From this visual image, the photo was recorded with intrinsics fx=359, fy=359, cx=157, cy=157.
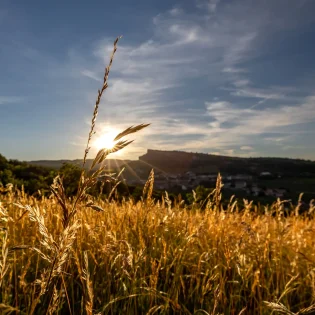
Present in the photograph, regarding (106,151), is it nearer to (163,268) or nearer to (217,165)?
(163,268)

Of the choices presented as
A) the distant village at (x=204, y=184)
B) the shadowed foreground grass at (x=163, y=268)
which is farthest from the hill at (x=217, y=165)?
the shadowed foreground grass at (x=163, y=268)

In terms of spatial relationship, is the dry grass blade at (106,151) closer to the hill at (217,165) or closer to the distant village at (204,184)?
the distant village at (204,184)

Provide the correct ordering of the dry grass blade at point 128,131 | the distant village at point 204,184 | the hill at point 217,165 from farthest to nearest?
the hill at point 217,165 → the distant village at point 204,184 → the dry grass blade at point 128,131

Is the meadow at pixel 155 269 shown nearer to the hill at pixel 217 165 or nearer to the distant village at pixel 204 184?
the distant village at pixel 204 184

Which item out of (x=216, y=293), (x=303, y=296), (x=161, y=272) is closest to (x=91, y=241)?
(x=161, y=272)

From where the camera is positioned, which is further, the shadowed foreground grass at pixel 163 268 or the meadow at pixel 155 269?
the shadowed foreground grass at pixel 163 268

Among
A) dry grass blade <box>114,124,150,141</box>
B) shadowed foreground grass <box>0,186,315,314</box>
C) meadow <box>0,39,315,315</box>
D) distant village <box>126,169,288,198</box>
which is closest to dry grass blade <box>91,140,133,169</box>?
dry grass blade <box>114,124,150,141</box>

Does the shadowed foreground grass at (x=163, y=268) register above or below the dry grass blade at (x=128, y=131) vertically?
below

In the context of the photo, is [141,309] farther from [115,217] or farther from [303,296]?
[303,296]

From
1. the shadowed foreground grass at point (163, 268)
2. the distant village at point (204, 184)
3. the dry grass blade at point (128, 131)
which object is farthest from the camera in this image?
the distant village at point (204, 184)

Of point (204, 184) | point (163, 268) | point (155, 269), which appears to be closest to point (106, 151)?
point (155, 269)

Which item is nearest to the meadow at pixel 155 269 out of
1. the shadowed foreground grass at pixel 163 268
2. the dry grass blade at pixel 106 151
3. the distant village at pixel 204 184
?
the shadowed foreground grass at pixel 163 268

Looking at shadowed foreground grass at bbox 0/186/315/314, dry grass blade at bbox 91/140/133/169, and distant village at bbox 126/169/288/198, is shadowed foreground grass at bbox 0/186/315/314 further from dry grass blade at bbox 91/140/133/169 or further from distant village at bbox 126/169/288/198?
distant village at bbox 126/169/288/198

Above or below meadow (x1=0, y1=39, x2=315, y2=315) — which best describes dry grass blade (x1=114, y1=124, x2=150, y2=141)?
above
